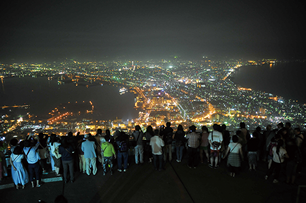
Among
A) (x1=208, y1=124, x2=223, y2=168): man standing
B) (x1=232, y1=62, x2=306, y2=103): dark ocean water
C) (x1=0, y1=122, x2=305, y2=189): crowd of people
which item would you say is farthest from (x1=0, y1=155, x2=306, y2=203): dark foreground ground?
(x1=232, y1=62, x2=306, y2=103): dark ocean water

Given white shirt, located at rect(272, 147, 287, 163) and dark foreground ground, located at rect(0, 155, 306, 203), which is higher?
white shirt, located at rect(272, 147, 287, 163)

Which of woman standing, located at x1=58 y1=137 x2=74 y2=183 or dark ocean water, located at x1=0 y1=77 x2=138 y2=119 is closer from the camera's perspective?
woman standing, located at x1=58 y1=137 x2=74 y2=183

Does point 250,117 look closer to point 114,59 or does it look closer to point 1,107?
point 1,107

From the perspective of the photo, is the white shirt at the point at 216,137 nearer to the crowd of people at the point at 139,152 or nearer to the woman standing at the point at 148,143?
the crowd of people at the point at 139,152

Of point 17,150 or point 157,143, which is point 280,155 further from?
point 17,150

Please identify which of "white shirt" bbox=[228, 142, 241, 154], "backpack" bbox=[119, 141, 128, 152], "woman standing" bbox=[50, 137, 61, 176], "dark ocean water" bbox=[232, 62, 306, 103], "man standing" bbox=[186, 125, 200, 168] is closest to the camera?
"white shirt" bbox=[228, 142, 241, 154]

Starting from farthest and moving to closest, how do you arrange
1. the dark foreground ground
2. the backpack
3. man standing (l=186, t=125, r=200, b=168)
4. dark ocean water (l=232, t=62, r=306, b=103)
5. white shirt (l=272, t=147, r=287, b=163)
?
dark ocean water (l=232, t=62, r=306, b=103), man standing (l=186, t=125, r=200, b=168), the backpack, white shirt (l=272, t=147, r=287, b=163), the dark foreground ground

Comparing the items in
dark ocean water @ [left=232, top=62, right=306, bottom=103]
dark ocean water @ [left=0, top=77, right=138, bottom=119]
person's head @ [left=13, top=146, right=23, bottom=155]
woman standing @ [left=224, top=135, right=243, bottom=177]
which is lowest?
dark ocean water @ [left=0, top=77, right=138, bottom=119]

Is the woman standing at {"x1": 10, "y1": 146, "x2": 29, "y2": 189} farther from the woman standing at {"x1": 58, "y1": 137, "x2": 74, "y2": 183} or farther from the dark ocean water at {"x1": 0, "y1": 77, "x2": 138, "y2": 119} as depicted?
the dark ocean water at {"x1": 0, "y1": 77, "x2": 138, "y2": 119}
